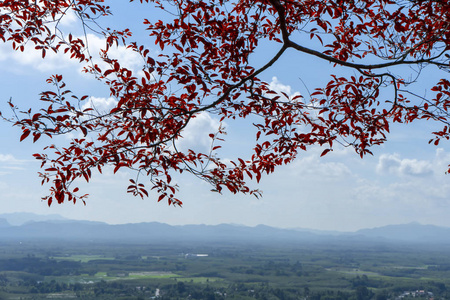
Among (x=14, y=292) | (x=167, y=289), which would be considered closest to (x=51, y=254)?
(x=14, y=292)

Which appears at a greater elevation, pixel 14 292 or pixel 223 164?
pixel 223 164

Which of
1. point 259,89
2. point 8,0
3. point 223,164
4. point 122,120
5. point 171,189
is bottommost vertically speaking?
point 171,189

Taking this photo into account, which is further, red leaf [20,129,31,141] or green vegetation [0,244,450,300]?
green vegetation [0,244,450,300]

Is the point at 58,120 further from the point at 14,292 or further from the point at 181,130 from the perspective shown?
the point at 14,292

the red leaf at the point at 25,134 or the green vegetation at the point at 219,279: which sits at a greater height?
the red leaf at the point at 25,134

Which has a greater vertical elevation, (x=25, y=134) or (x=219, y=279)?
(x=25, y=134)

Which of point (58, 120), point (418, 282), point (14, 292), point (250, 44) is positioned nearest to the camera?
point (58, 120)

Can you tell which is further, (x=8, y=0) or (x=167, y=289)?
(x=167, y=289)

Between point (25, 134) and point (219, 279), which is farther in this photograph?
point (219, 279)

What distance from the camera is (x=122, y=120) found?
163 inches

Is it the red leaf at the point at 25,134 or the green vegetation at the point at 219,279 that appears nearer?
the red leaf at the point at 25,134

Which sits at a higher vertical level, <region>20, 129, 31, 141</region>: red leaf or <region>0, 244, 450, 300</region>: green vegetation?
<region>20, 129, 31, 141</region>: red leaf

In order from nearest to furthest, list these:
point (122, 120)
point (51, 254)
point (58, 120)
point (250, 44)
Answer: point (58, 120)
point (122, 120)
point (250, 44)
point (51, 254)

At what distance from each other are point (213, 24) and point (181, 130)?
1.31 meters
